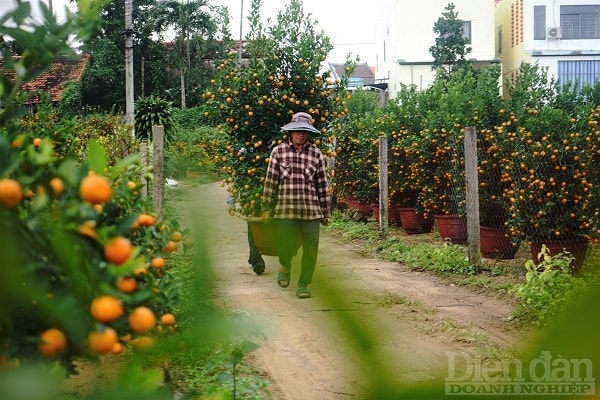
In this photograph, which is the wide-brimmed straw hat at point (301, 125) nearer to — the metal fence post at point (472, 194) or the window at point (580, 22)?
the metal fence post at point (472, 194)

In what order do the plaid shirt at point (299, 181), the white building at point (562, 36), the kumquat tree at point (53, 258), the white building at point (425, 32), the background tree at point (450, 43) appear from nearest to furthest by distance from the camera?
the kumquat tree at point (53, 258) → the plaid shirt at point (299, 181) → the white building at point (562, 36) → the background tree at point (450, 43) → the white building at point (425, 32)

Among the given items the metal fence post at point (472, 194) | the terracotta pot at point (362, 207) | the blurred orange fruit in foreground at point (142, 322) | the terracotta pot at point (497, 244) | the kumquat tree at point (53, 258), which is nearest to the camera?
the kumquat tree at point (53, 258)

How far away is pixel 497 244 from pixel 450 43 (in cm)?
1735

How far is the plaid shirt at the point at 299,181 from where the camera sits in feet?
18.4

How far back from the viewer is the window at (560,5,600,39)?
77.2ft

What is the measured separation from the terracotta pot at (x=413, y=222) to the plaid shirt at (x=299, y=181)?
156 inches

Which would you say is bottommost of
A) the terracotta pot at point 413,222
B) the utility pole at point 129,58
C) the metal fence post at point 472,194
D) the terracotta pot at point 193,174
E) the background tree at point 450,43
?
the terracotta pot at point 413,222

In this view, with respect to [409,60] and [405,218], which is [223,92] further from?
[409,60]

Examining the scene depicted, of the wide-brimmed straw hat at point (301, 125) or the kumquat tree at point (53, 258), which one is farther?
the wide-brimmed straw hat at point (301, 125)

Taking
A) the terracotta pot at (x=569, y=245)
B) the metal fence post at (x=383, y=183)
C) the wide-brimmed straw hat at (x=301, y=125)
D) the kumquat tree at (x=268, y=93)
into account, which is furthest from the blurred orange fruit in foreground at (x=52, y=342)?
the metal fence post at (x=383, y=183)

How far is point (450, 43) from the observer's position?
23.4m

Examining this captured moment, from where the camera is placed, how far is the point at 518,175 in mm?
6500

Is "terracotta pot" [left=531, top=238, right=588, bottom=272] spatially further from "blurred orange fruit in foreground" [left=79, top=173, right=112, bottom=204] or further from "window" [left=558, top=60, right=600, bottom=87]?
"window" [left=558, top=60, right=600, bottom=87]

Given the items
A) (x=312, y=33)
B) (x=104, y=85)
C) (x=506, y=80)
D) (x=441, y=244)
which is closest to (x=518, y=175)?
(x=506, y=80)
